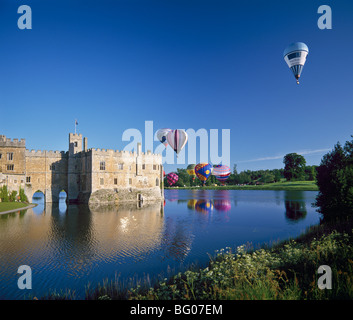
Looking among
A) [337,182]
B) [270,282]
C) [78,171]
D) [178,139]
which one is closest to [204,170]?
[178,139]

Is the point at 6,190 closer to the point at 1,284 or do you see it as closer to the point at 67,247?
the point at 67,247

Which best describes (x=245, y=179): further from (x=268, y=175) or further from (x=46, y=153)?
(x=46, y=153)

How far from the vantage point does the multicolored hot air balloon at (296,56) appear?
25.1 m

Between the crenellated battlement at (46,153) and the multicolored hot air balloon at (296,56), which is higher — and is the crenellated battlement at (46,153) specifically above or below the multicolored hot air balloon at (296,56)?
below

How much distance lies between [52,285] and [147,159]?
120 ft

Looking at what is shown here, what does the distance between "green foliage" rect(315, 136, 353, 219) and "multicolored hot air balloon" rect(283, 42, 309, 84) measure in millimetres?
10993

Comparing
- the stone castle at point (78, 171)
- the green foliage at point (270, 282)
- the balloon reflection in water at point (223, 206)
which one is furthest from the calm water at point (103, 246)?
the stone castle at point (78, 171)

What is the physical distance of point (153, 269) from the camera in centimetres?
1112

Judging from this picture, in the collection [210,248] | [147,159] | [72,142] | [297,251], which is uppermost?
[72,142]

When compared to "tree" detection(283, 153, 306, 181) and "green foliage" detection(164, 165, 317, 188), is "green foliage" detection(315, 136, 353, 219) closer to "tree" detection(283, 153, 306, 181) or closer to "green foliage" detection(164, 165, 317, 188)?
"tree" detection(283, 153, 306, 181)

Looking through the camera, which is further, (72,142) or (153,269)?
(72,142)

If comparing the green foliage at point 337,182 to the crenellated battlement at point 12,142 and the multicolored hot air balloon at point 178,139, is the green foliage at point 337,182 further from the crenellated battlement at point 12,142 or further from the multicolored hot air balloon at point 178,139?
the crenellated battlement at point 12,142

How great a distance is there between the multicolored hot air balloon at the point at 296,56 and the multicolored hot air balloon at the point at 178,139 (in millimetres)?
23770
